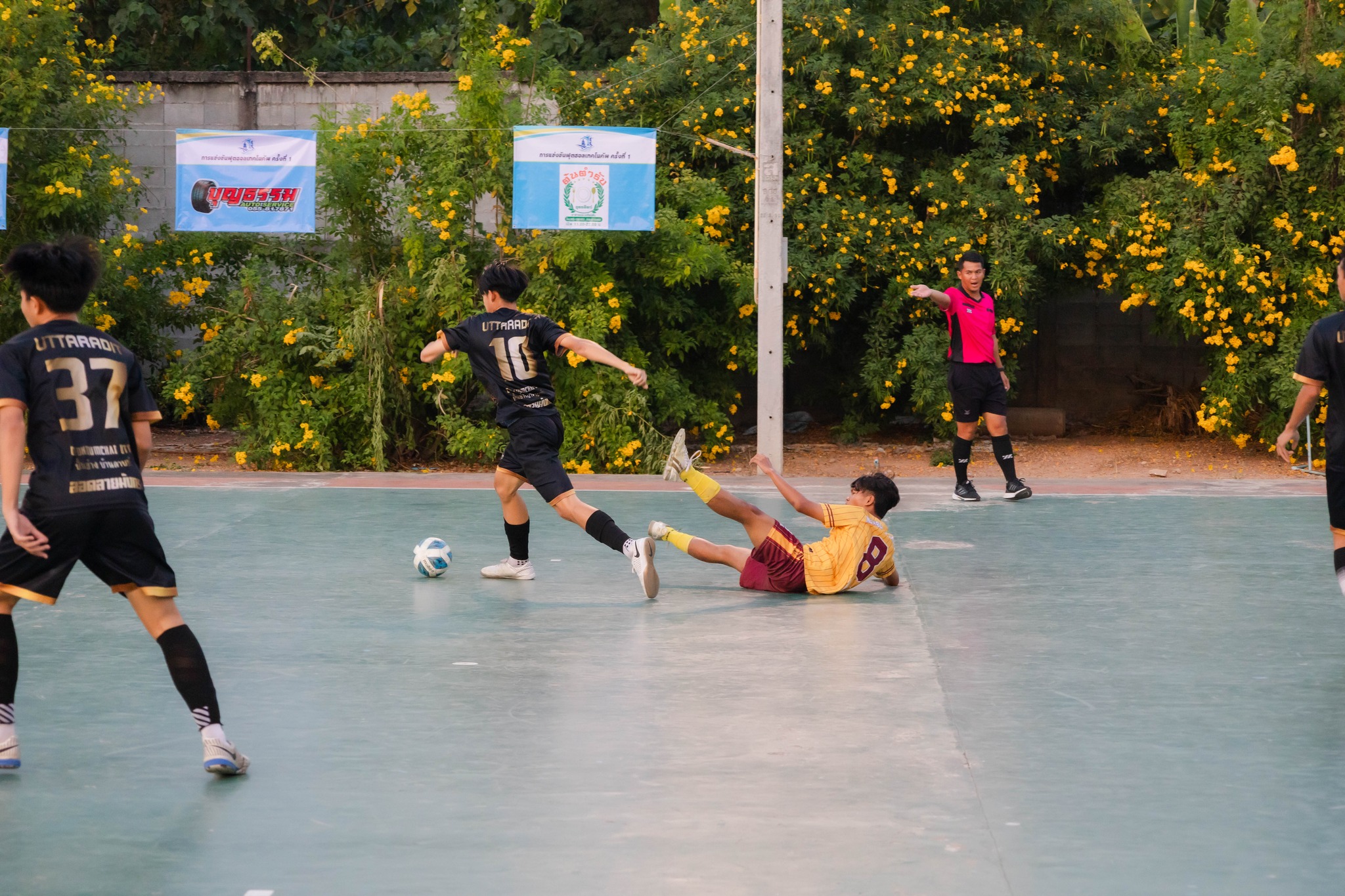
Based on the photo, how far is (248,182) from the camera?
44.4ft

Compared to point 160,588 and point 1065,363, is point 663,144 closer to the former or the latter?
point 1065,363

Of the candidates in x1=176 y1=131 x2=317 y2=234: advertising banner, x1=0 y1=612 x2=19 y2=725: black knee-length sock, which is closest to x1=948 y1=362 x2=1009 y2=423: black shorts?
x1=176 y1=131 x2=317 y2=234: advertising banner

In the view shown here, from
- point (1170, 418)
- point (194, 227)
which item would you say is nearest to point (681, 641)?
point (194, 227)

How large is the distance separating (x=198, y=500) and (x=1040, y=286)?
8343 mm

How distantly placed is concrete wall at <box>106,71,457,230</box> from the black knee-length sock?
11.7 m

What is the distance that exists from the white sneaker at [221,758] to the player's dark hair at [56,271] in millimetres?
1422

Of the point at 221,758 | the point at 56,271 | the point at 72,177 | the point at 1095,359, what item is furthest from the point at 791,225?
the point at 221,758

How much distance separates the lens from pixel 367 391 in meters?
13.4

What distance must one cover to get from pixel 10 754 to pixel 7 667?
0.92 feet

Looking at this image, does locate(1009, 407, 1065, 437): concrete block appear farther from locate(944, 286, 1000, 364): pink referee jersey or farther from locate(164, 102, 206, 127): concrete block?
locate(164, 102, 206, 127): concrete block

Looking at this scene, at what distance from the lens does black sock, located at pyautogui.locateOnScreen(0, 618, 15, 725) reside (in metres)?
4.65

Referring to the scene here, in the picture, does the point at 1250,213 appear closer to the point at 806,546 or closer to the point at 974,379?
the point at 974,379

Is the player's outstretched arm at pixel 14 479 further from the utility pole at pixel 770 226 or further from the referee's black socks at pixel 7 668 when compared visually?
the utility pole at pixel 770 226

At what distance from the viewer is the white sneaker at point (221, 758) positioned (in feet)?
15.0
